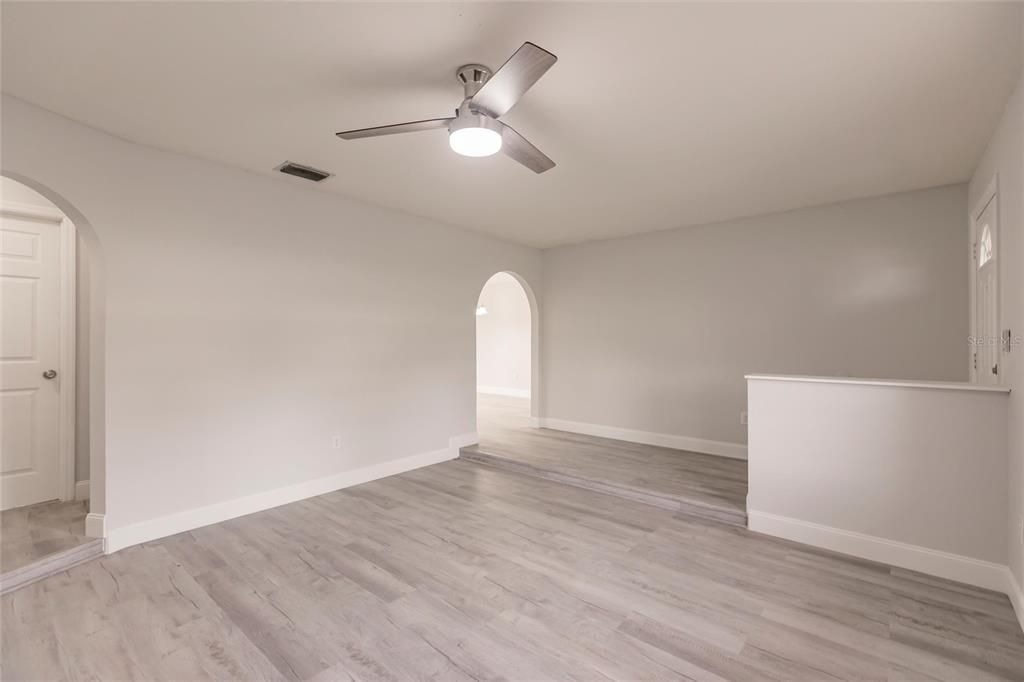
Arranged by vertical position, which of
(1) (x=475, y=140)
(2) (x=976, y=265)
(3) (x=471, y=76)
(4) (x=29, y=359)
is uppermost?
(3) (x=471, y=76)

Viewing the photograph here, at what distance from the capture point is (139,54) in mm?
2131

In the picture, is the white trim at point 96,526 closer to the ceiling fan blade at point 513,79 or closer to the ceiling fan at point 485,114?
the ceiling fan at point 485,114

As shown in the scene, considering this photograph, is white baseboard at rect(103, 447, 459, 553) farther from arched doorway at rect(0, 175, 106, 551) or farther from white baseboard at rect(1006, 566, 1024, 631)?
white baseboard at rect(1006, 566, 1024, 631)

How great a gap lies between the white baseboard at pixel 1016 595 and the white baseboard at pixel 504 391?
7772 mm

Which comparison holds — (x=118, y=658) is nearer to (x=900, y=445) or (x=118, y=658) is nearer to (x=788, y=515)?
(x=788, y=515)

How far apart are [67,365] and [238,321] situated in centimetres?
144

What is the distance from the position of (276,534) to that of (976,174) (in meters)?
5.90

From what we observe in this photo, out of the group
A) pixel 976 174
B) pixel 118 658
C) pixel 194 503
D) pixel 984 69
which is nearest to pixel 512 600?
pixel 118 658

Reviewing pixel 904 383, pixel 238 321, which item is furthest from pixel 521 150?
pixel 904 383

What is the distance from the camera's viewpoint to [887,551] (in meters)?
2.80

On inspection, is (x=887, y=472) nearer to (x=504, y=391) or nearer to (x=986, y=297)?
(x=986, y=297)

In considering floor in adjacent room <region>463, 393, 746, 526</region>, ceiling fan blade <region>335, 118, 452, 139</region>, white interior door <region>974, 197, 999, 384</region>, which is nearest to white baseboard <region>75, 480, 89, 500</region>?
floor in adjacent room <region>463, 393, 746, 526</region>

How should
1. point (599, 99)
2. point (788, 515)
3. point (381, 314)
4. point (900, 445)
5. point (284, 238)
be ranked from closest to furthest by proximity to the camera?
1. point (599, 99)
2. point (900, 445)
3. point (788, 515)
4. point (284, 238)
5. point (381, 314)

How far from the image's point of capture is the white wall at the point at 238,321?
291cm
